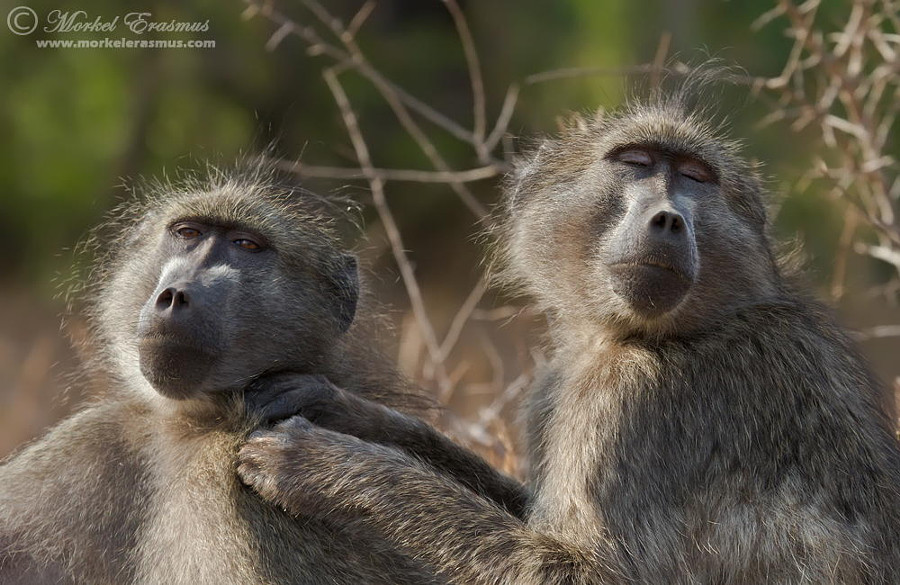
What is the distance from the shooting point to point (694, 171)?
13.3 ft

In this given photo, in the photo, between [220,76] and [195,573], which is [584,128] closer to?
[195,573]

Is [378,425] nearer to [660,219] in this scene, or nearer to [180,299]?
[180,299]

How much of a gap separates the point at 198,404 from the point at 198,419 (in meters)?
0.06

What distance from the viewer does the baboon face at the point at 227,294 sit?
372 centimetres

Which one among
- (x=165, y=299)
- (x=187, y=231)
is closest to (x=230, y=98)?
(x=187, y=231)

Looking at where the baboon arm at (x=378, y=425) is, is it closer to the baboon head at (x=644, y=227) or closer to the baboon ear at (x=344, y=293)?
the baboon ear at (x=344, y=293)

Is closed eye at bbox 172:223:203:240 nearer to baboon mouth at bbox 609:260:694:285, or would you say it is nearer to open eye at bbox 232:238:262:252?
open eye at bbox 232:238:262:252

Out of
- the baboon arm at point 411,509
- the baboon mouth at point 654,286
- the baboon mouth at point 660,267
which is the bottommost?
the baboon arm at point 411,509
